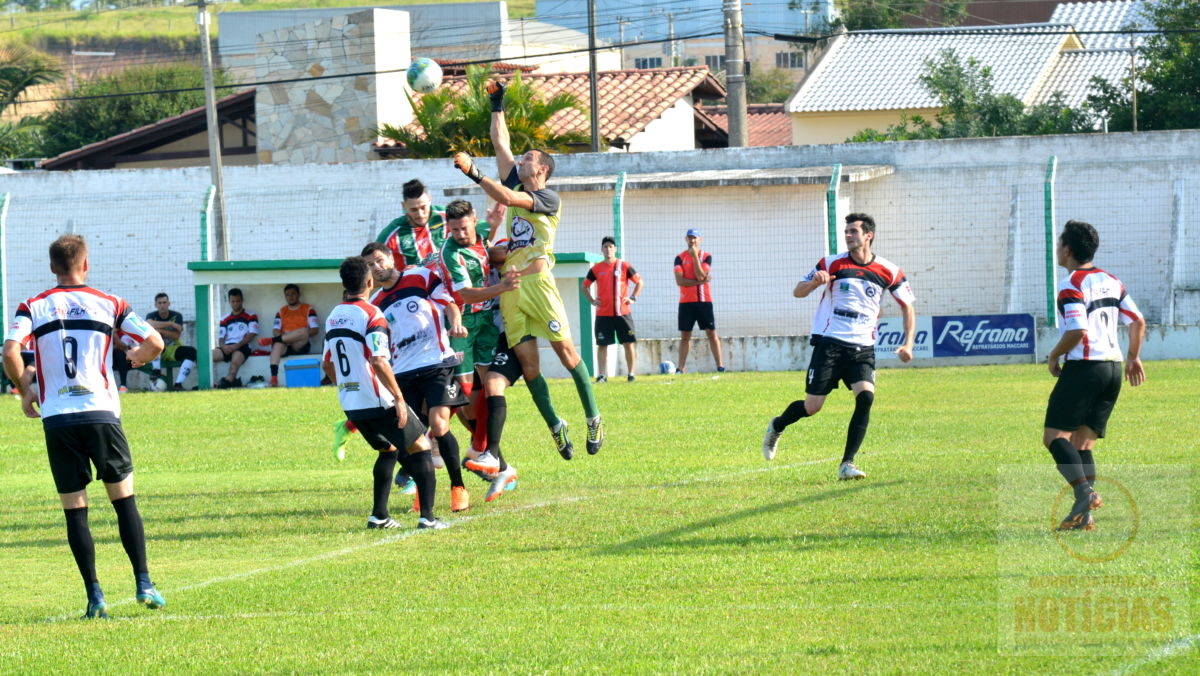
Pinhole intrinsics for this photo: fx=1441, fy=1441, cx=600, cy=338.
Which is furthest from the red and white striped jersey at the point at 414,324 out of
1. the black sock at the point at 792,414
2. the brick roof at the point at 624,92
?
the brick roof at the point at 624,92

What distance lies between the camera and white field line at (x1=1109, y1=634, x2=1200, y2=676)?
5152 millimetres

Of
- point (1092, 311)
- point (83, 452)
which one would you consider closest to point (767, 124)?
point (1092, 311)

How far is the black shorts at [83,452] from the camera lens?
6.99 metres

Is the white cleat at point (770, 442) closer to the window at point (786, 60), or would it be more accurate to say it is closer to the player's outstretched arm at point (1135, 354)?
the player's outstretched arm at point (1135, 354)

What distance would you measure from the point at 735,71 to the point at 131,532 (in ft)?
79.0

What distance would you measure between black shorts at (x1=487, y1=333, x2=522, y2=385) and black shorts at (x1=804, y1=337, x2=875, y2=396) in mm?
2169

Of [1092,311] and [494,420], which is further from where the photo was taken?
[494,420]

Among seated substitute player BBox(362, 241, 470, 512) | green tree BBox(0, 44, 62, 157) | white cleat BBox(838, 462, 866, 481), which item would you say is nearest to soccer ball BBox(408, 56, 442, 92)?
seated substitute player BBox(362, 241, 470, 512)

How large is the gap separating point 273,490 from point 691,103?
105ft

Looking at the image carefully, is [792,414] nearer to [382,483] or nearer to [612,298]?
[382,483]

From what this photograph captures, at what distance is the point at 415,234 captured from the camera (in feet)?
33.7

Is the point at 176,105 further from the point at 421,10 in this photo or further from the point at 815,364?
the point at 815,364

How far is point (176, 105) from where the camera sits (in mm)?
57531

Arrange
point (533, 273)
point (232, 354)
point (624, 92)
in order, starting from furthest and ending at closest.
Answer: point (624, 92) < point (232, 354) < point (533, 273)
